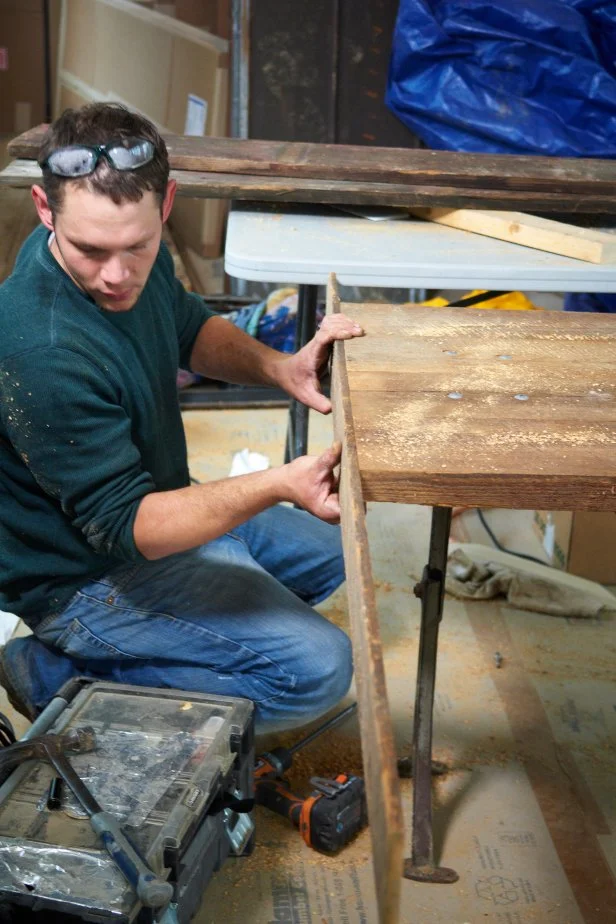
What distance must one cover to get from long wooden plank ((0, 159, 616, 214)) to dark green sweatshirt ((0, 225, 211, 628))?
686mm

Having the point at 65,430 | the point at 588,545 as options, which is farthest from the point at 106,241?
the point at 588,545

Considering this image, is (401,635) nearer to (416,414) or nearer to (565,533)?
(565,533)

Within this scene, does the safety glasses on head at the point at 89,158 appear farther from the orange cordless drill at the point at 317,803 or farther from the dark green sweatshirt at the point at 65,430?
the orange cordless drill at the point at 317,803

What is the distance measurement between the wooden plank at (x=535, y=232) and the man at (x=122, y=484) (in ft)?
2.30

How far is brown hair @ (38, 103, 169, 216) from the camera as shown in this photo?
1.57 metres

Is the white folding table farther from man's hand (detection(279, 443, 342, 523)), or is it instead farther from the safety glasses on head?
man's hand (detection(279, 443, 342, 523))

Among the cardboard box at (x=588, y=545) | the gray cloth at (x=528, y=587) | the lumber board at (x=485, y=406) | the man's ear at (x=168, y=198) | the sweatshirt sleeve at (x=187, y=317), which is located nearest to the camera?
the lumber board at (x=485, y=406)

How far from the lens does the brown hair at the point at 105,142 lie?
157cm

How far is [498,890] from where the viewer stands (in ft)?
6.29

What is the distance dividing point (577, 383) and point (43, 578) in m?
0.96

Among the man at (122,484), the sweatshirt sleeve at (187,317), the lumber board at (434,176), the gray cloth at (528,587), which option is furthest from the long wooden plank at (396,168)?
the gray cloth at (528,587)

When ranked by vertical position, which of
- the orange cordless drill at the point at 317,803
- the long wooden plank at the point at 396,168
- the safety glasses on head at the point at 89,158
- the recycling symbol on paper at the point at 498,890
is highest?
the safety glasses on head at the point at 89,158

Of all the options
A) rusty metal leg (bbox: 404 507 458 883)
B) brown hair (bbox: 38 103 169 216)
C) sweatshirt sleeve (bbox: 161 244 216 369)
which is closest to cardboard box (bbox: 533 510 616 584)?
rusty metal leg (bbox: 404 507 458 883)

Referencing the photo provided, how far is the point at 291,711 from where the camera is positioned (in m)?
1.90
